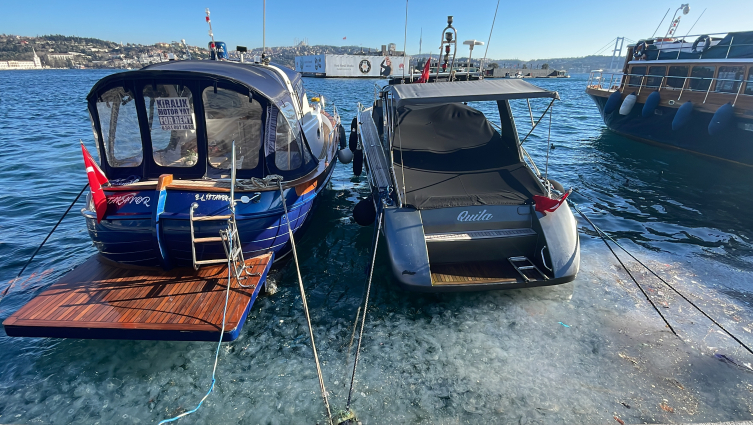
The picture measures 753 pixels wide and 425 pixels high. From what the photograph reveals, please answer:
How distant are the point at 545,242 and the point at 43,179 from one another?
13729mm

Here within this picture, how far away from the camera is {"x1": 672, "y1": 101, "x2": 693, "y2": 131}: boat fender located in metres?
13.5

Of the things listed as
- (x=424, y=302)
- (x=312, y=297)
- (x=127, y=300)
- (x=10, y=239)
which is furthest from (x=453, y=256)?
(x=10, y=239)

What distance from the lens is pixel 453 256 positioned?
17.7 feet

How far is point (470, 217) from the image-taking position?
5301 mm

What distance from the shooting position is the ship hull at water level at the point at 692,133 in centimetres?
1207

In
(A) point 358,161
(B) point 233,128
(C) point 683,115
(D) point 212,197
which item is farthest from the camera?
(C) point 683,115

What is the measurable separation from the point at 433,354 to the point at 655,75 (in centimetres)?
1831

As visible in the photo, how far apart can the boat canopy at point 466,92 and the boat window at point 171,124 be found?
3.08 meters

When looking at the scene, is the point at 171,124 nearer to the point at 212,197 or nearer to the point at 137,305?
the point at 212,197

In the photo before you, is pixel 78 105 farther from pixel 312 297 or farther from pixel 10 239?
pixel 312 297

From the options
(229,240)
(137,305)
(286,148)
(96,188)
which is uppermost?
(286,148)

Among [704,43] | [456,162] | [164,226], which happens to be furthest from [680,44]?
[164,226]

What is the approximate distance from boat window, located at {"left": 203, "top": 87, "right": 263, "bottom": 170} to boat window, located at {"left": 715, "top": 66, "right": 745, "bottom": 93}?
1583 centimetres

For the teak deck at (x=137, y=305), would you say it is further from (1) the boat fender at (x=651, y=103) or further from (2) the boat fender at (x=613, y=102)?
(2) the boat fender at (x=613, y=102)
